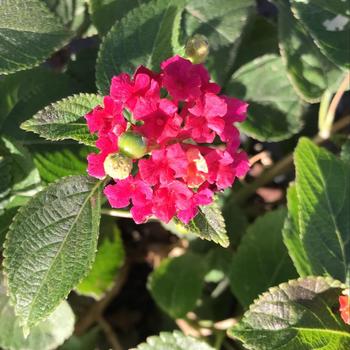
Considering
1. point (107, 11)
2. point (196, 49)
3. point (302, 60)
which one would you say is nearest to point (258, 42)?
point (302, 60)

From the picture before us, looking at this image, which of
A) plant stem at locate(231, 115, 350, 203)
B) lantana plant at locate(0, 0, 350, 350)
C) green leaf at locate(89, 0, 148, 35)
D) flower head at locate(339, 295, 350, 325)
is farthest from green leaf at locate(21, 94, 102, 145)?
plant stem at locate(231, 115, 350, 203)

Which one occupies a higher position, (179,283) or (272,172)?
(272,172)

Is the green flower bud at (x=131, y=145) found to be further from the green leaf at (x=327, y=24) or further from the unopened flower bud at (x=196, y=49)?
the green leaf at (x=327, y=24)

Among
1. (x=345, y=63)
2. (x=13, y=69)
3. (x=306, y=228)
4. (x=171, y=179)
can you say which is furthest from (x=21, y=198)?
(x=345, y=63)

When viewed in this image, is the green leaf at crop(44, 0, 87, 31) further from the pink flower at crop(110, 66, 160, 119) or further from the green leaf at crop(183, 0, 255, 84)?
the pink flower at crop(110, 66, 160, 119)

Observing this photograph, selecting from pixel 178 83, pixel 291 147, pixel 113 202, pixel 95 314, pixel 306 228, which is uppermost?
pixel 178 83

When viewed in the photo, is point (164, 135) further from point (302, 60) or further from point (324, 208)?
point (302, 60)

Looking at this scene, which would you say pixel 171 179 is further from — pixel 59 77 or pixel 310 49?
pixel 310 49
